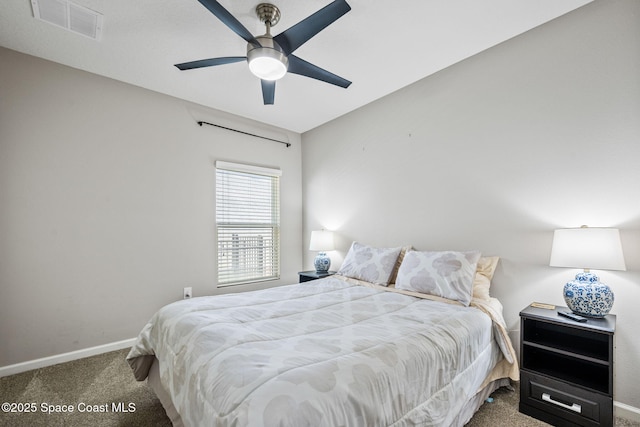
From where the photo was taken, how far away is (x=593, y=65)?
6.63 feet

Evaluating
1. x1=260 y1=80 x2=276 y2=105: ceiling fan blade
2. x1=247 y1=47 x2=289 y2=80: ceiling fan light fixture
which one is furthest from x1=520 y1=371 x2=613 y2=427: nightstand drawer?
x1=260 y1=80 x2=276 y2=105: ceiling fan blade

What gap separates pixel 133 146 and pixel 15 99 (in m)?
0.92

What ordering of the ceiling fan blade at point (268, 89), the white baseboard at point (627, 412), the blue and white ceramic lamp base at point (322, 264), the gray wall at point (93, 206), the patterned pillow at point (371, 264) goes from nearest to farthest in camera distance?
the white baseboard at point (627, 412), the ceiling fan blade at point (268, 89), the gray wall at point (93, 206), the patterned pillow at point (371, 264), the blue and white ceramic lamp base at point (322, 264)

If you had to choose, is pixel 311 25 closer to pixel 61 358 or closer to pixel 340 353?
pixel 340 353

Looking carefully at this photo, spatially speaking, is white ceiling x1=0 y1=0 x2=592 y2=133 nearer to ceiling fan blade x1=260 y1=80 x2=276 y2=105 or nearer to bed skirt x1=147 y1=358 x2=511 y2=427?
ceiling fan blade x1=260 y1=80 x2=276 y2=105

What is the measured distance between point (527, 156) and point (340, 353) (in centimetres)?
217

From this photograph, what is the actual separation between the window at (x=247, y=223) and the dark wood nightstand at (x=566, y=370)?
3089mm

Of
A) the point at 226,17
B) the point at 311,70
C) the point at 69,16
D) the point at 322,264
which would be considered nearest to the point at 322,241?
the point at 322,264

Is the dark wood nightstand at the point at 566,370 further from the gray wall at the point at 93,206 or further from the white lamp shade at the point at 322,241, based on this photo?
the gray wall at the point at 93,206

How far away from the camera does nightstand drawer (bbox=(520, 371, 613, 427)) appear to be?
161cm

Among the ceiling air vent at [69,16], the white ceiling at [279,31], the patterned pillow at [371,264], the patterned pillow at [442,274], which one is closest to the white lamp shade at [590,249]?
the patterned pillow at [442,274]

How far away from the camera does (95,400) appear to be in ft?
6.64

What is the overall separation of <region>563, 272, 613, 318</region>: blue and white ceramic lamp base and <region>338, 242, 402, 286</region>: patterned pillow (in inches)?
51.7

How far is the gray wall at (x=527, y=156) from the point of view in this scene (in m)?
1.89
